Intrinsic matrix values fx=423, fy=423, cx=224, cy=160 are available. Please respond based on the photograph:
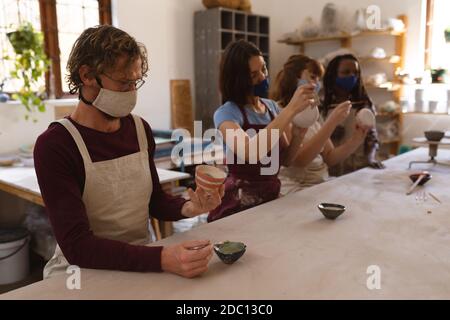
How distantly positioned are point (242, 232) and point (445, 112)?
400 cm

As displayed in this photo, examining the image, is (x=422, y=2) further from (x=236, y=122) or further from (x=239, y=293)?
(x=239, y=293)

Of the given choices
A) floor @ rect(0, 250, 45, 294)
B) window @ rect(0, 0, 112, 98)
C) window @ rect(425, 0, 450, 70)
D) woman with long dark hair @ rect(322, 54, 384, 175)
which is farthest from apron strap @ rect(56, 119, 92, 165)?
window @ rect(425, 0, 450, 70)

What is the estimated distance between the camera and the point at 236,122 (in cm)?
185

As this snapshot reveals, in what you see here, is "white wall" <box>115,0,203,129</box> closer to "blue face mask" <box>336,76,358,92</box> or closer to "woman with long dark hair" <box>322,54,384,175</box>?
"woman with long dark hair" <box>322,54,384,175</box>

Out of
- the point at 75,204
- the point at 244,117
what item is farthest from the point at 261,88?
the point at 75,204

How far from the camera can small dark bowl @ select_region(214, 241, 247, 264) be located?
3.67 ft

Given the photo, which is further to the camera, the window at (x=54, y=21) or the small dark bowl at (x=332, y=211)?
the window at (x=54, y=21)

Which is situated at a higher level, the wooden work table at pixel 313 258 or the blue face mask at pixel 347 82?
the blue face mask at pixel 347 82

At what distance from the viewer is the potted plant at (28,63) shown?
345cm

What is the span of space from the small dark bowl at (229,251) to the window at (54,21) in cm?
296

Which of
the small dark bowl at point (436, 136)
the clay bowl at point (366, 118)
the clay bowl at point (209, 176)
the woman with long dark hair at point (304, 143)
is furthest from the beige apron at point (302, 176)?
the clay bowl at point (209, 176)

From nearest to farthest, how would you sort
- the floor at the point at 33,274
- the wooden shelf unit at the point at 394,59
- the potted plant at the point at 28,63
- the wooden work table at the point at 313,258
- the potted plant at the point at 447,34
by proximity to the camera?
1. the wooden work table at the point at 313,258
2. the floor at the point at 33,274
3. the potted plant at the point at 28,63
4. the potted plant at the point at 447,34
5. the wooden shelf unit at the point at 394,59

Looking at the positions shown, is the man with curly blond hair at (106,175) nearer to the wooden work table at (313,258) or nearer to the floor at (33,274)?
the wooden work table at (313,258)

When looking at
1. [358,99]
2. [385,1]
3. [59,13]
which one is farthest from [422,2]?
[59,13]
